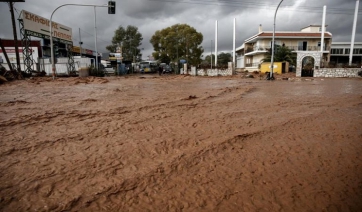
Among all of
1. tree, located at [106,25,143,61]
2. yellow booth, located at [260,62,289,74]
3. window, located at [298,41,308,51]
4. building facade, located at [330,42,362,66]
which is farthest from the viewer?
tree, located at [106,25,143,61]

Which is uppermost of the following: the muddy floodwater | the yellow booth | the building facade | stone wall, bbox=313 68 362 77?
the building facade

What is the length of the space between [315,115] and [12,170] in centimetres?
627

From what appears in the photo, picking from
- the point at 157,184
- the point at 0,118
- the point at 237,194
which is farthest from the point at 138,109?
the point at 237,194

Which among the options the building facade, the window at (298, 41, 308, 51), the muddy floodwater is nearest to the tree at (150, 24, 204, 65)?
the window at (298, 41, 308, 51)

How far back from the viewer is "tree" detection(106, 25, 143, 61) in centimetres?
5512

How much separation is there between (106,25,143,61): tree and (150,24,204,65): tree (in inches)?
366

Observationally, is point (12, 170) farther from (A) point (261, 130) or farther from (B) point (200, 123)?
(A) point (261, 130)

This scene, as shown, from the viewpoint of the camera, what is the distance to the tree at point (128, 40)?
181 ft

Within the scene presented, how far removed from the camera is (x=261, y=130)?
14.7ft

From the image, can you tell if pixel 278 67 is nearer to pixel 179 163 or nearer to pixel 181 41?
pixel 181 41

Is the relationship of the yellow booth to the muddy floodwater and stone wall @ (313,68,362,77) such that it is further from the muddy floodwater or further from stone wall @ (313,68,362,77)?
the muddy floodwater

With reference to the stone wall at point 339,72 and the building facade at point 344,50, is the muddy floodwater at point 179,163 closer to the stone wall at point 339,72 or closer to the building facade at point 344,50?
the stone wall at point 339,72

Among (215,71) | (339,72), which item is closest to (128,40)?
(215,71)

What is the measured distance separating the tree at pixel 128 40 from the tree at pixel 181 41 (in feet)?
30.5
